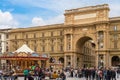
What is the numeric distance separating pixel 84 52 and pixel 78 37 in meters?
11.7

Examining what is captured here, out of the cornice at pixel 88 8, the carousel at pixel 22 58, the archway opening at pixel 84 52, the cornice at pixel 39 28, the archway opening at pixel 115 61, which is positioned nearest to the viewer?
the carousel at pixel 22 58

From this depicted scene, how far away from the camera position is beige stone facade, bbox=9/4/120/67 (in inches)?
2854

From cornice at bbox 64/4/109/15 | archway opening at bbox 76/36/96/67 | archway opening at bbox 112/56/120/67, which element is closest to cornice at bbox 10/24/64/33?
cornice at bbox 64/4/109/15

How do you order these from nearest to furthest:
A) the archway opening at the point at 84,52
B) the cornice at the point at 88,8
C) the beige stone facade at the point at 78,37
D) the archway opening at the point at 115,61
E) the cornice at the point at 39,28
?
the beige stone facade at the point at 78,37 < the cornice at the point at 88,8 < the archway opening at the point at 115,61 < the archway opening at the point at 84,52 < the cornice at the point at 39,28

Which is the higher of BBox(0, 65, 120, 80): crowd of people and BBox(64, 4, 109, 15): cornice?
BBox(64, 4, 109, 15): cornice

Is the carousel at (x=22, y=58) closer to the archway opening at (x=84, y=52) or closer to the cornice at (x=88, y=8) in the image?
the cornice at (x=88, y=8)

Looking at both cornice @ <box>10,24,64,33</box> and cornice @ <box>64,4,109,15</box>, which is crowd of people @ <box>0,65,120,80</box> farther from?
cornice @ <box>10,24,64,33</box>

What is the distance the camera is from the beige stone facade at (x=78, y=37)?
72.5 meters

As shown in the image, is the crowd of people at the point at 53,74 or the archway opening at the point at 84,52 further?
the archway opening at the point at 84,52

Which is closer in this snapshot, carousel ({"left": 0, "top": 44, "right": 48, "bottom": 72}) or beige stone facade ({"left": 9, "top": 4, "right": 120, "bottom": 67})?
carousel ({"left": 0, "top": 44, "right": 48, "bottom": 72})

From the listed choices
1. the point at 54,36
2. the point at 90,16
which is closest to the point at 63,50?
the point at 54,36

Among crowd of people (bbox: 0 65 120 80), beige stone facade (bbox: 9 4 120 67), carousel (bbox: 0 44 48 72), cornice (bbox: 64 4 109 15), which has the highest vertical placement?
cornice (bbox: 64 4 109 15)

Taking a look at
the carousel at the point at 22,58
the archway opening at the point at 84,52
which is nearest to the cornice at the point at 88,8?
the archway opening at the point at 84,52

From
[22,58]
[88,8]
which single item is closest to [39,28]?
[88,8]
